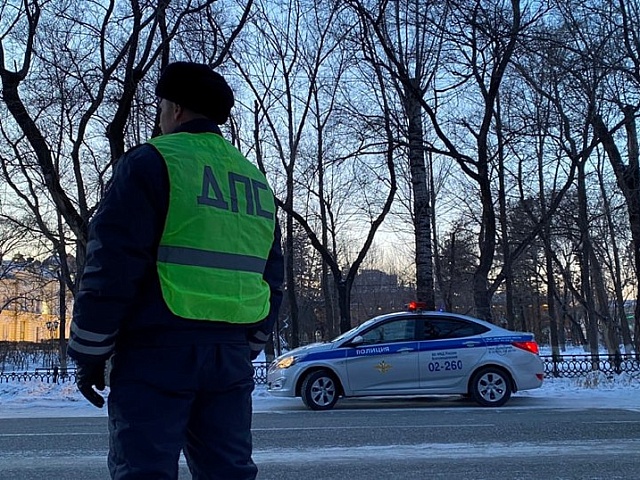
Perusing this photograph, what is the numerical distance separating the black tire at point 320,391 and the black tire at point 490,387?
7.47 feet

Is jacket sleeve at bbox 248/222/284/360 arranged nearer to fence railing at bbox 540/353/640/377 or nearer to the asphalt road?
the asphalt road

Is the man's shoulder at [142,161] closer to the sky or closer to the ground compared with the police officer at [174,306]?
closer to the sky

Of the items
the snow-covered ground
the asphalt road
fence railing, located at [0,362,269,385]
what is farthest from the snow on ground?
the asphalt road

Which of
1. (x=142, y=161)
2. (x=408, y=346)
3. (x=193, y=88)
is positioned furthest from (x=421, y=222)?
(x=142, y=161)

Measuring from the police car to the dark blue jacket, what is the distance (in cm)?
984

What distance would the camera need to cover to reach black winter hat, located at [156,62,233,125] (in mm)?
2650

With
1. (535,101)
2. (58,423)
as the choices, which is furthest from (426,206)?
(58,423)

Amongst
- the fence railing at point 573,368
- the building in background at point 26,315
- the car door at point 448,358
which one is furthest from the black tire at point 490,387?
the building in background at point 26,315

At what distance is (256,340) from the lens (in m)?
2.76

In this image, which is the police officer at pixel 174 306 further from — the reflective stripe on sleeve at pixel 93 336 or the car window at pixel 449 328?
the car window at pixel 449 328

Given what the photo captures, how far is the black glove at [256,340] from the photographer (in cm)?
272

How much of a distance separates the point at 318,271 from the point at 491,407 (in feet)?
155

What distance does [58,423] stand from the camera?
1018 centimetres

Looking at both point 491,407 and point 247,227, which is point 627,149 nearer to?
point 491,407
